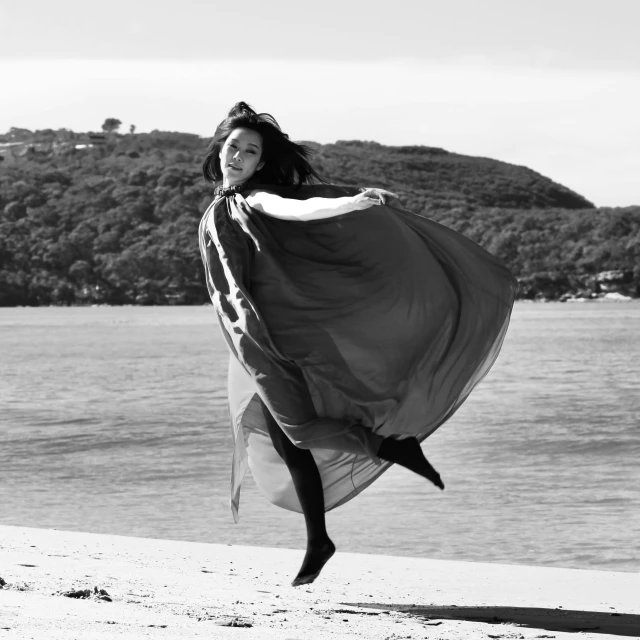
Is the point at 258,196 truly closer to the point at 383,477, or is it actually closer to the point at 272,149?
the point at 272,149

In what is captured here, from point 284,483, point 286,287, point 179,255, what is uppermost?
point 286,287

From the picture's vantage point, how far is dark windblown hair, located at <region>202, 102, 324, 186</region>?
4621 millimetres

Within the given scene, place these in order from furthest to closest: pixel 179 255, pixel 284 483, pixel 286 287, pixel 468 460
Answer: pixel 179 255 → pixel 468 460 → pixel 284 483 → pixel 286 287

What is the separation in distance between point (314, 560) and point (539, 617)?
0.77 metres

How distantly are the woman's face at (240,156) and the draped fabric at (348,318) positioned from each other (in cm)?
10

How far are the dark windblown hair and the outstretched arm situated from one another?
0.62 feet

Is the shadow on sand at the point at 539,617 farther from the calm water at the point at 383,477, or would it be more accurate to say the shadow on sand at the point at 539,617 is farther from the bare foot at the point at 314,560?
the calm water at the point at 383,477

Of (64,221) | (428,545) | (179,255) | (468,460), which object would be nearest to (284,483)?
(428,545)

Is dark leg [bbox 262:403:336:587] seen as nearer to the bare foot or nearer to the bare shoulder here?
the bare foot

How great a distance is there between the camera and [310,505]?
4.32 m

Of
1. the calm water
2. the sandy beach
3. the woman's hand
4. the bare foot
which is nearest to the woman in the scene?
the bare foot

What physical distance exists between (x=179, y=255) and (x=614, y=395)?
78319mm

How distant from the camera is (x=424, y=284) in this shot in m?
4.53

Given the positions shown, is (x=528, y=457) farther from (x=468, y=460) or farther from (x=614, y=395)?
(x=614, y=395)
